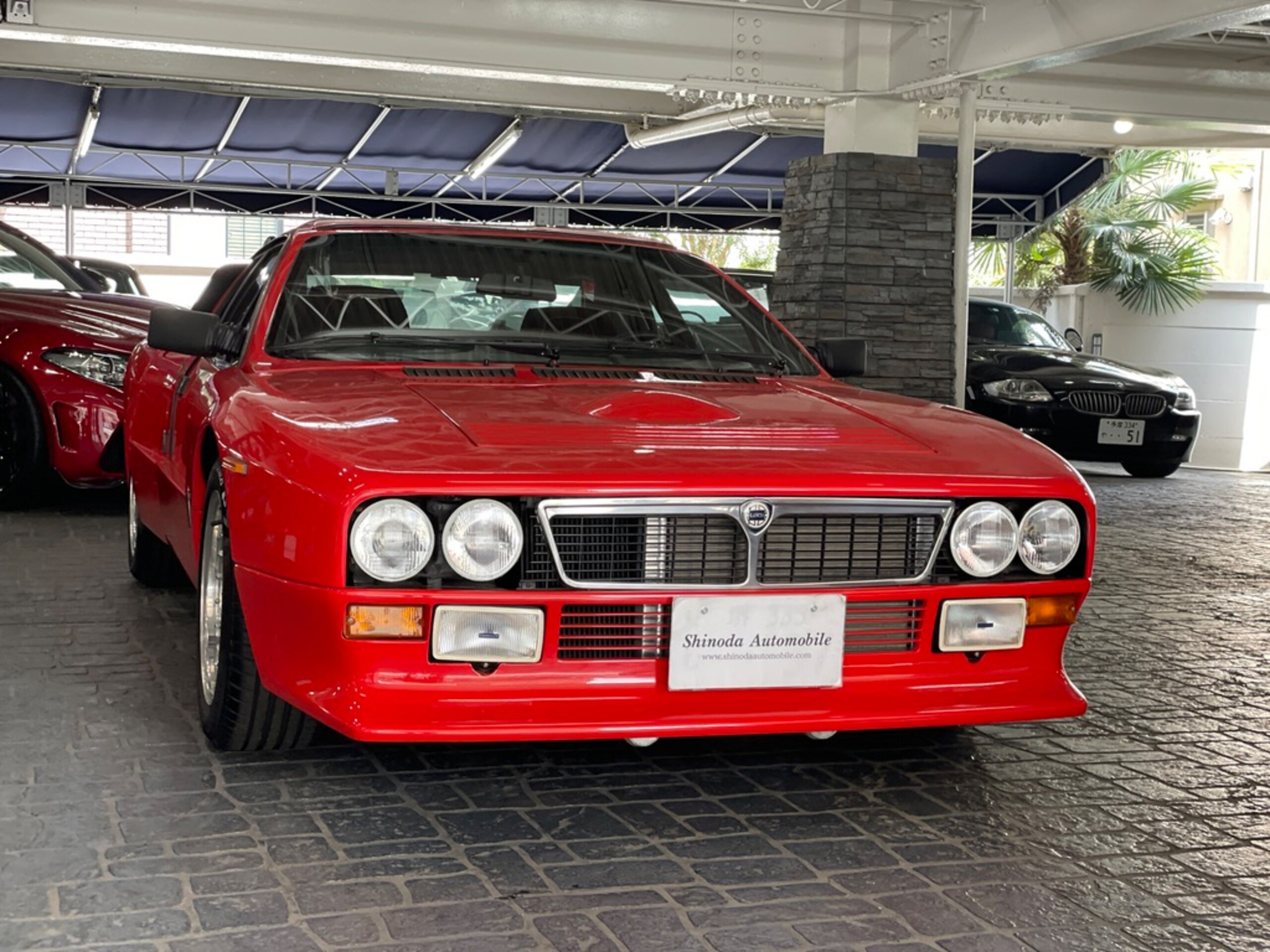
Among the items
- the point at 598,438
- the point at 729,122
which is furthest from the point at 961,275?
the point at 598,438

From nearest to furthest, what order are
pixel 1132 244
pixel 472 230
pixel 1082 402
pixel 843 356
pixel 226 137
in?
1. pixel 472 230
2. pixel 843 356
3. pixel 1082 402
4. pixel 226 137
5. pixel 1132 244

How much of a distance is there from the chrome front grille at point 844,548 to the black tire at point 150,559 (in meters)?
3.12

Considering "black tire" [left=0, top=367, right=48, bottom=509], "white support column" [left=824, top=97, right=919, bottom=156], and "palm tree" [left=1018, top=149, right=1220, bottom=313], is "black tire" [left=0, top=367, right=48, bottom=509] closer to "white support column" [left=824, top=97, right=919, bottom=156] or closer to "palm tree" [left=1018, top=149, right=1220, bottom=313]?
"white support column" [left=824, top=97, right=919, bottom=156]

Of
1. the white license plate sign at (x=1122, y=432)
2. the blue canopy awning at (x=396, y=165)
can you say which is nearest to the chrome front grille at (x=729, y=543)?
the white license plate sign at (x=1122, y=432)

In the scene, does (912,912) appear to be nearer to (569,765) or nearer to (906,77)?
(569,765)

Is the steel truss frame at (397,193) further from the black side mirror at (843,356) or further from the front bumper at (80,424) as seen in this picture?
the black side mirror at (843,356)

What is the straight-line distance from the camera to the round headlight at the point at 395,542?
2.77 meters

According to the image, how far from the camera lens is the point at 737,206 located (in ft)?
70.3

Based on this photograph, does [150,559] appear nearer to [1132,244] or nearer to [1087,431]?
[1087,431]

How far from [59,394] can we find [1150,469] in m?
8.76

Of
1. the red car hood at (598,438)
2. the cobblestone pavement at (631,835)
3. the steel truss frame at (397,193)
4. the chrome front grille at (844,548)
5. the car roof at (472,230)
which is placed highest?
the steel truss frame at (397,193)

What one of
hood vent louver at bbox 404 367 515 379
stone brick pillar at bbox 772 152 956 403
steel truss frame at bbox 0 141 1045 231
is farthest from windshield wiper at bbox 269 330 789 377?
steel truss frame at bbox 0 141 1045 231

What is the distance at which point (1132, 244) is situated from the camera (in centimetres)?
1953

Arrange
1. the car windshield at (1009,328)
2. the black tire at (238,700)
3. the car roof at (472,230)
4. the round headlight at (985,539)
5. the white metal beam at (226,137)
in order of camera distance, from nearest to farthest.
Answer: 1. the round headlight at (985,539)
2. the black tire at (238,700)
3. the car roof at (472,230)
4. the car windshield at (1009,328)
5. the white metal beam at (226,137)
